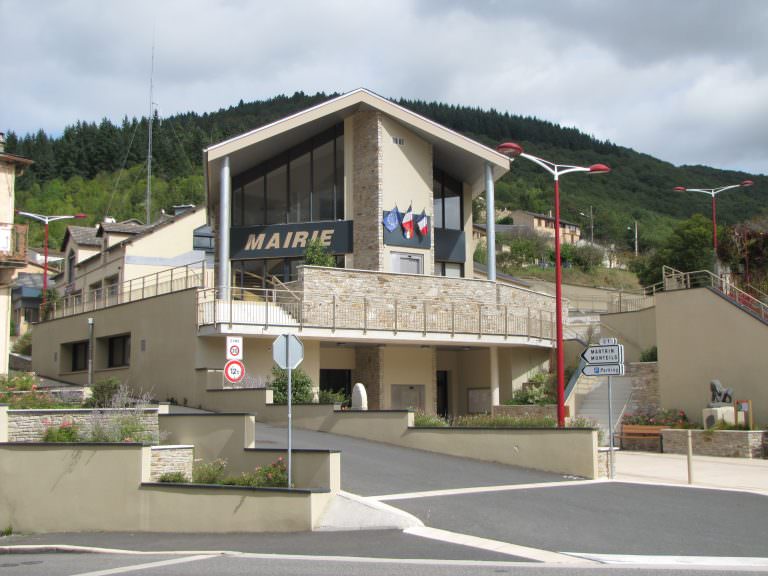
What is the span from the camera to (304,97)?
13250 centimetres

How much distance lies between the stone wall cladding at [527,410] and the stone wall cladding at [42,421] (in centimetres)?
1522

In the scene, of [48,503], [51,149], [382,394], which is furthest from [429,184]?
[51,149]

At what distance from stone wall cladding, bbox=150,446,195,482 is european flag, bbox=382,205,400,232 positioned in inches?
710

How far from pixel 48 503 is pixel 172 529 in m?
3.28

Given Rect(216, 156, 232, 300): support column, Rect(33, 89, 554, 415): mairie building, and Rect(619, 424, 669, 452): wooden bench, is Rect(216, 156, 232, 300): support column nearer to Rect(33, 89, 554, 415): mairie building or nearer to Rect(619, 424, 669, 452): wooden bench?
Rect(33, 89, 554, 415): mairie building

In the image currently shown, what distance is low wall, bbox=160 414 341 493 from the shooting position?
15.1 m

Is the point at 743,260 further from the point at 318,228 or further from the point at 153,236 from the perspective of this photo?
the point at 153,236

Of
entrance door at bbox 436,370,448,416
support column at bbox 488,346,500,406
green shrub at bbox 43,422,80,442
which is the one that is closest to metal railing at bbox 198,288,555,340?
support column at bbox 488,346,500,406

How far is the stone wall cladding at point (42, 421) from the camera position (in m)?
18.8

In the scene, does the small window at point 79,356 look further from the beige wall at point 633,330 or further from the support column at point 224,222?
the beige wall at point 633,330

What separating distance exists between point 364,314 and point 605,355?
42.0ft

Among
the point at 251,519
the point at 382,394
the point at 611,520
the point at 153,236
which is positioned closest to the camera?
the point at 611,520

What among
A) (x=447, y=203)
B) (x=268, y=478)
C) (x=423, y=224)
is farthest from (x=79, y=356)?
(x=268, y=478)

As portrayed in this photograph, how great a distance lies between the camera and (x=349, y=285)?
30812mm
